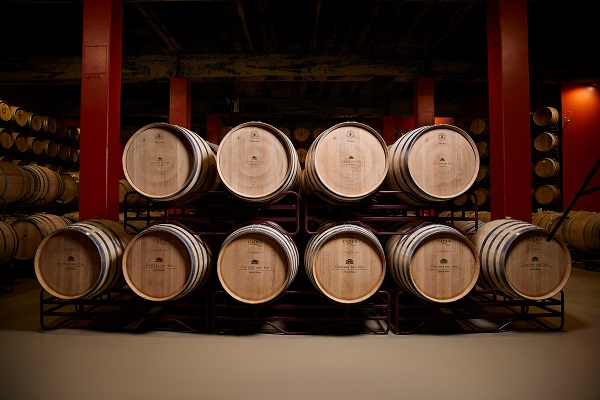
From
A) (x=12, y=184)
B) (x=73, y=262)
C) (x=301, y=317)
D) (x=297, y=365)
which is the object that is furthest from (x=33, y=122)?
A: (x=297, y=365)

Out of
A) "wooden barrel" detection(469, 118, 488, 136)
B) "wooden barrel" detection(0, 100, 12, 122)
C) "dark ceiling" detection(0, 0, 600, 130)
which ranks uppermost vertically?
"dark ceiling" detection(0, 0, 600, 130)

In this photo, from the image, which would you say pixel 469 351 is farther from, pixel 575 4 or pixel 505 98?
pixel 575 4

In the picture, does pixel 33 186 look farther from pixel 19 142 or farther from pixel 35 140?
pixel 35 140

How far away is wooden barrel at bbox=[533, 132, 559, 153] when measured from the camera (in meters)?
8.15

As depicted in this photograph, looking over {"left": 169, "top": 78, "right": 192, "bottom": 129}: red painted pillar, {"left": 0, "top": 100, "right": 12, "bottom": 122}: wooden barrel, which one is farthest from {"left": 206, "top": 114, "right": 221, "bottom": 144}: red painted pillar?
{"left": 0, "top": 100, "right": 12, "bottom": 122}: wooden barrel

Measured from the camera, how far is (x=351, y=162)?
3.18m

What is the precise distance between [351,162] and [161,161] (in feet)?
5.92

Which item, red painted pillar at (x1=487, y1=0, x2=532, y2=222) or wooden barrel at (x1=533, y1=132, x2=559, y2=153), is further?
wooden barrel at (x1=533, y1=132, x2=559, y2=153)

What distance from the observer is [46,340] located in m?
3.02

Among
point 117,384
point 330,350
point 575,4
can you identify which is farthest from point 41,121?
point 575,4

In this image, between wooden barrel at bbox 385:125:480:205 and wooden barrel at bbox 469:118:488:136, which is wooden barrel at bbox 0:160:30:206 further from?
wooden barrel at bbox 469:118:488:136

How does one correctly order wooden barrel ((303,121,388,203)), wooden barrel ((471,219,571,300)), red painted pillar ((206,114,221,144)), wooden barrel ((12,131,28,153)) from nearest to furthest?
wooden barrel ((471,219,571,300)) → wooden barrel ((303,121,388,203)) → wooden barrel ((12,131,28,153)) → red painted pillar ((206,114,221,144))

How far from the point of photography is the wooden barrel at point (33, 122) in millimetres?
7738

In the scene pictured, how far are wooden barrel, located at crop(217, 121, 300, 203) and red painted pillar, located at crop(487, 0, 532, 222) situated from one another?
2474 millimetres
